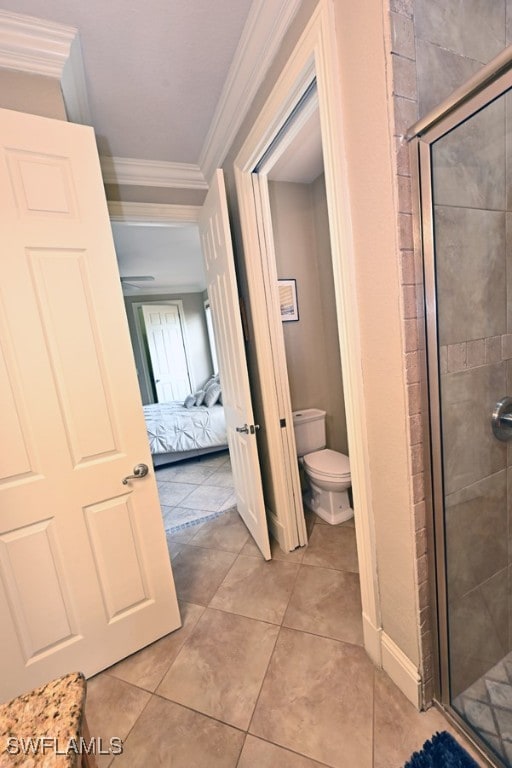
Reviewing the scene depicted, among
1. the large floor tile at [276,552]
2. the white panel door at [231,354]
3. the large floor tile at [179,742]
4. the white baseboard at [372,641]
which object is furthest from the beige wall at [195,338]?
the white baseboard at [372,641]

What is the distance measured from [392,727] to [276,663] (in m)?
0.48

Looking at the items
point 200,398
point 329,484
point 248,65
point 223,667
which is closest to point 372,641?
point 223,667

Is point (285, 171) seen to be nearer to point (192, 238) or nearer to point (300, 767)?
point (192, 238)

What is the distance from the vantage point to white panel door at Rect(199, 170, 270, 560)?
175 centimetres

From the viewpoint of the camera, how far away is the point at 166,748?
1109mm

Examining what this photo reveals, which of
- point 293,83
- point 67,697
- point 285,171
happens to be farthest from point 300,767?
point 285,171

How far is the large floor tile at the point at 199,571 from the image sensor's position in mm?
1813

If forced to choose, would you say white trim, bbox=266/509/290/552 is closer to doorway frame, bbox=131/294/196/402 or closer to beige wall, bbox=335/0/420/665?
beige wall, bbox=335/0/420/665

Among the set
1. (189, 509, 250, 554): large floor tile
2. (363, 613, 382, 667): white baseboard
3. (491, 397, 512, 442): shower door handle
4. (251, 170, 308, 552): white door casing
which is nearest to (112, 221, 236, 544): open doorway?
(189, 509, 250, 554): large floor tile

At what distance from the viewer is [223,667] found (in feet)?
4.51

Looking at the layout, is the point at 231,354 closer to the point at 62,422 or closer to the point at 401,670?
the point at 62,422

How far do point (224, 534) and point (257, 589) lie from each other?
620 millimetres

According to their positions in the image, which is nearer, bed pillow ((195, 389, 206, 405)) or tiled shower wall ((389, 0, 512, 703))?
tiled shower wall ((389, 0, 512, 703))

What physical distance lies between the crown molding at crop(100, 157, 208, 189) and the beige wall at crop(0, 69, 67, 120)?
675 mm
